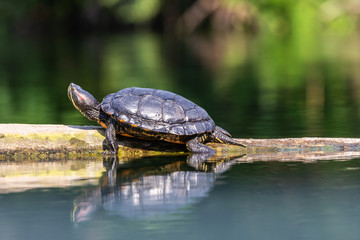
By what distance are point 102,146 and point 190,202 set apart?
216cm

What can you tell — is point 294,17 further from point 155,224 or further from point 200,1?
point 155,224

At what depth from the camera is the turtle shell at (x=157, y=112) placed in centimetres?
794

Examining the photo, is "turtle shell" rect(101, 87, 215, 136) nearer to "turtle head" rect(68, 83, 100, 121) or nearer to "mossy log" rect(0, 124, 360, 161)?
"turtle head" rect(68, 83, 100, 121)

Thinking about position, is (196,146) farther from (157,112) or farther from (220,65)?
(220,65)

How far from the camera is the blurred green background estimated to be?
13117 millimetres

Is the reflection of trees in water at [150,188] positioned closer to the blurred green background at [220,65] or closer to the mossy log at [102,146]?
the mossy log at [102,146]

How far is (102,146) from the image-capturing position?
27.0 feet

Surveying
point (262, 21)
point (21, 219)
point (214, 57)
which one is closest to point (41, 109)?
point (21, 219)

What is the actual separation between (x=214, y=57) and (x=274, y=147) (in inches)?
927

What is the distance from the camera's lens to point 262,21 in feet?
174

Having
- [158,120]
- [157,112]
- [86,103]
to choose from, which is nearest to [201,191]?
[158,120]

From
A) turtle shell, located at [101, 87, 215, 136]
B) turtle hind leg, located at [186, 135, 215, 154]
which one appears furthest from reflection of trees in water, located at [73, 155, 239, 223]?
turtle shell, located at [101, 87, 215, 136]

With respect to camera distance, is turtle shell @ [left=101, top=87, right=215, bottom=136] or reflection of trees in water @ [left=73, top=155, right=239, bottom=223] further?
turtle shell @ [left=101, top=87, right=215, bottom=136]

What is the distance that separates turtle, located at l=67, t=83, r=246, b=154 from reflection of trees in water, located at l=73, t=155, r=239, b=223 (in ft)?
0.97
